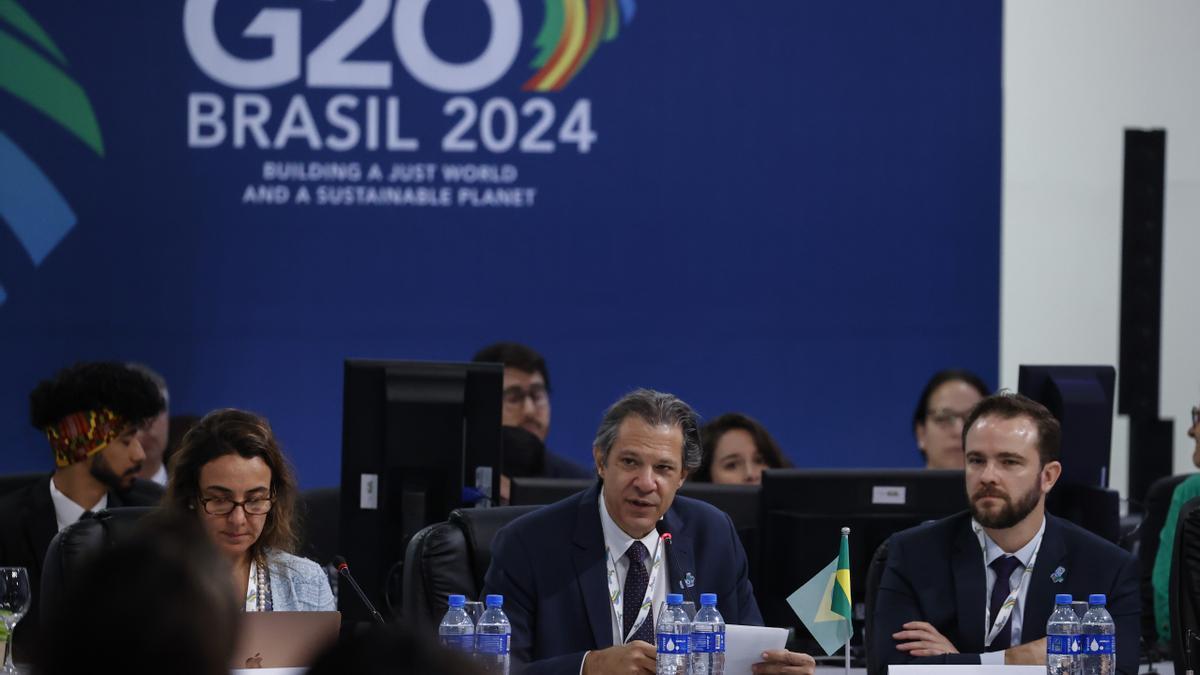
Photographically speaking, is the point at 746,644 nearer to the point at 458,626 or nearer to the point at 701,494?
the point at 458,626

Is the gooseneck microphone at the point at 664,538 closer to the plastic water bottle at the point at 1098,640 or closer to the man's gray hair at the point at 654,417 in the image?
the man's gray hair at the point at 654,417

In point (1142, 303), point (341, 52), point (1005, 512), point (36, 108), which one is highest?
point (341, 52)

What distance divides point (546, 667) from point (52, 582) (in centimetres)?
123

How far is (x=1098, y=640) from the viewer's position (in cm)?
375

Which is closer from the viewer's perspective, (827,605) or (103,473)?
(827,605)

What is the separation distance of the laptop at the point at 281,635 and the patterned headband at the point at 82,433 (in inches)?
66.1

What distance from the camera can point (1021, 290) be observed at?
759 centimetres

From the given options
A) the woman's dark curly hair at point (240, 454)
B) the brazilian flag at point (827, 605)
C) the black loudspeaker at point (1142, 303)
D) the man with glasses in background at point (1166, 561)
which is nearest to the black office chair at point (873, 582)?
the brazilian flag at point (827, 605)

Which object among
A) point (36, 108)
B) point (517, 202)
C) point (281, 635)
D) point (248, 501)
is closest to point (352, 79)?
point (517, 202)

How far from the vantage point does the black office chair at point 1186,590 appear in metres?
4.12

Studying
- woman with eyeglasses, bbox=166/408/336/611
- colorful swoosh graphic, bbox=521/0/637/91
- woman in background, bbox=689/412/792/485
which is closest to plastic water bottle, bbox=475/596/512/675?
woman with eyeglasses, bbox=166/408/336/611

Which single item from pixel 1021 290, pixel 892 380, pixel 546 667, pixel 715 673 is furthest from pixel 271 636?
pixel 1021 290

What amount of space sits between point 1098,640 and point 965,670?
37 cm

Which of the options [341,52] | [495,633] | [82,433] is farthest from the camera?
[341,52]
